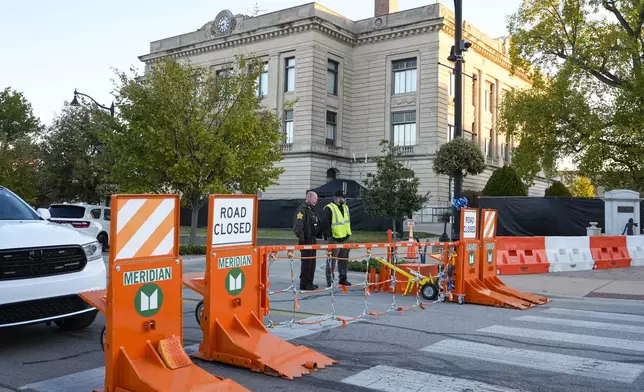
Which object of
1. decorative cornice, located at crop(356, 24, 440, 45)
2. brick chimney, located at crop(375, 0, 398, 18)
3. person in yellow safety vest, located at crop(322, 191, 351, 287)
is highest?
brick chimney, located at crop(375, 0, 398, 18)

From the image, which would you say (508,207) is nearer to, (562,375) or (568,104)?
(568,104)

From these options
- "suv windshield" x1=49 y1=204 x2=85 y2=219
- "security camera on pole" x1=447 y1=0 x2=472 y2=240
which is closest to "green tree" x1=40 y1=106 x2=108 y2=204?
"suv windshield" x1=49 y1=204 x2=85 y2=219

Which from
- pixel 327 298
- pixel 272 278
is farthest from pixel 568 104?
pixel 327 298

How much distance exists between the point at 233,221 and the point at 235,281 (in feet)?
1.99

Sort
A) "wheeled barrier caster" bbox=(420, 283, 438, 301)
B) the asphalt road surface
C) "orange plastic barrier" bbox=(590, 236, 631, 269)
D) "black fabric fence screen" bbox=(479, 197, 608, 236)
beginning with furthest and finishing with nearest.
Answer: "black fabric fence screen" bbox=(479, 197, 608, 236) → "orange plastic barrier" bbox=(590, 236, 631, 269) → "wheeled barrier caster" bbox=(420, 283, 438, 301) → the asphalt road surface

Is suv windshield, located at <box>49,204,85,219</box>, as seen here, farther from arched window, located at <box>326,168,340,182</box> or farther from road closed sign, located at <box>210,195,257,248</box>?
arched window, located at <box>326,168,340,182</box>

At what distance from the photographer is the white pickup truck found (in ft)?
19.4

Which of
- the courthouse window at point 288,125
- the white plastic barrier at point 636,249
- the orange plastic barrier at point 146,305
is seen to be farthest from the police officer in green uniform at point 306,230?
the courthouse window at point 288,125

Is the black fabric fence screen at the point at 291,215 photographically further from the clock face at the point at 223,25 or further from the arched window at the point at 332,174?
the clock face at the point at 223,25

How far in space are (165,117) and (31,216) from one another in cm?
1306

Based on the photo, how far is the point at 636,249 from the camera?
57.8 ft

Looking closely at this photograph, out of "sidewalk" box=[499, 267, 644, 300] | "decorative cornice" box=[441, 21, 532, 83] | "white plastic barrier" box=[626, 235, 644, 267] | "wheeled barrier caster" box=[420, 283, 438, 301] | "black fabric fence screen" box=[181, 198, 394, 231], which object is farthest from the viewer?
"decorative cornice" box=[441, 21, 532, 83]

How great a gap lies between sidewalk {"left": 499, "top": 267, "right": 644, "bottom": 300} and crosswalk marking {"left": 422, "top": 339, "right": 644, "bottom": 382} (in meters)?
5.60

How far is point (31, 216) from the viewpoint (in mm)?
7594
